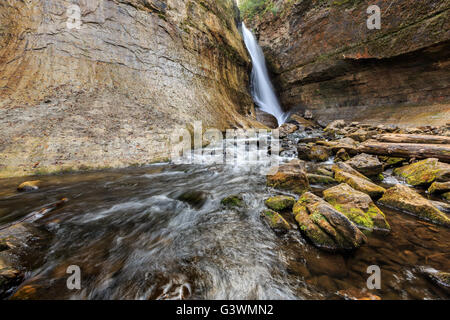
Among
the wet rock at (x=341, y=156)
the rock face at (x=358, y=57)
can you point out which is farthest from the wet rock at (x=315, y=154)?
the rock face at (x=358, y=57)

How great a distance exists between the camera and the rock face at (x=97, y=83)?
4.50 meters

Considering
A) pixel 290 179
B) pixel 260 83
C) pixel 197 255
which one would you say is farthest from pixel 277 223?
pixel 260 83

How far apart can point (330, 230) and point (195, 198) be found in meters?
2.09

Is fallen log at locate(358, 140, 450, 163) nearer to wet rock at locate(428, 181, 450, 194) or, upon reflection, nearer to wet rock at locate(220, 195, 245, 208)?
wet rock at locate(428, 181, 450, 194)

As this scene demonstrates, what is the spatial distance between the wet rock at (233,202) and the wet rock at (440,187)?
10.6 feet

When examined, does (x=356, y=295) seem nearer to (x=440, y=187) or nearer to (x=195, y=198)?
(x=195, y=198)

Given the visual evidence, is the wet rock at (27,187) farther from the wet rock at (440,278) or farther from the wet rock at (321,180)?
the wet rock at (440,278)

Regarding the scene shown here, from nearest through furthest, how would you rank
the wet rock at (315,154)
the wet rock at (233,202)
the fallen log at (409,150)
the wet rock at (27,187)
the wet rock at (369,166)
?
1. the wet rock at (233,202)
2. the wet rock at (27,187)
3. the fallen log at (409,150)
4. the wet rock at (369,166)
5. the wet rock at (315,154)

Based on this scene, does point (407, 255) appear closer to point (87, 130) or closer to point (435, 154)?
point (435, 154)

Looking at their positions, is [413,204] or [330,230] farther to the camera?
[413,204]

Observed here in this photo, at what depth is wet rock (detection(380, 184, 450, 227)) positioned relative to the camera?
2.06 m

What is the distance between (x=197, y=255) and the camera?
1712 millimetres

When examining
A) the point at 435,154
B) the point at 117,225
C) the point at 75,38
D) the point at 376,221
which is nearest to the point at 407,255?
the point at 376,221

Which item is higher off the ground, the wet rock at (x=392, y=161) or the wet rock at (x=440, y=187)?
the wet rock at (x=392, y=161)
